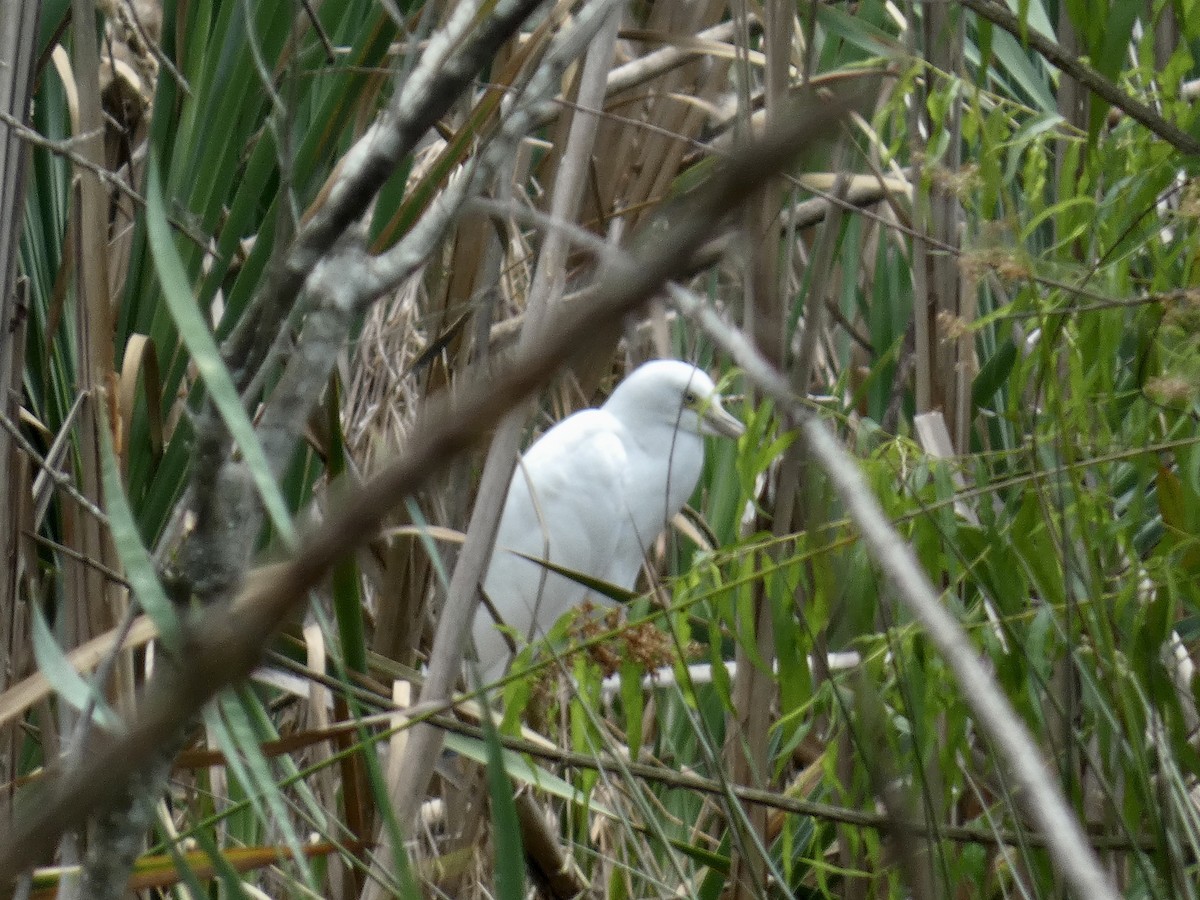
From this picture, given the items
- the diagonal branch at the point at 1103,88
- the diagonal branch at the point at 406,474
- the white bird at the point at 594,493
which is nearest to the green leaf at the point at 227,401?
the diagonal branch at the point at 406,474

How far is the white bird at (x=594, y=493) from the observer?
2.10 m

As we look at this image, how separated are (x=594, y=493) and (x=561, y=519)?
9 cm

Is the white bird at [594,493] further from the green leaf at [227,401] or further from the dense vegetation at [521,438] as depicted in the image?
the green leaf at [227,401]

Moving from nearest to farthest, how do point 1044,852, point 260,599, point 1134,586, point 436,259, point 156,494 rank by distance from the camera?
point 260,599 < point 1134,586 < point 1044,852 < point 156,494 < point 436,259

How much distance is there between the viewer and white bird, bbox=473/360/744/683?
6.89ft

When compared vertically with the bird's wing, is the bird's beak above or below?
above

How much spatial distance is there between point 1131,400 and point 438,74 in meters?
0.54

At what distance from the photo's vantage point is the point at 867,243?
1440mm

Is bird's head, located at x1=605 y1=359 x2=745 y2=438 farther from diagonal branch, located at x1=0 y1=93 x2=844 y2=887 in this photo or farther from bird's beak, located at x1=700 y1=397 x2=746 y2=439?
diagonal branch, located at x1=0 y1=93 x2=844 y2=887

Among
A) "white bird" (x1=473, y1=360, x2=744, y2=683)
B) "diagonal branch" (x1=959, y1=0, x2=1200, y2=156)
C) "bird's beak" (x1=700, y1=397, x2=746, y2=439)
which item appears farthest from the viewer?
"white bird" (x1=473, y1=360, x2=744, y2=683)

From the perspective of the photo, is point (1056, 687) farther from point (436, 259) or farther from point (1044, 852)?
point (436, 259)

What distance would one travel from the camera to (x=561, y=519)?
232 cm

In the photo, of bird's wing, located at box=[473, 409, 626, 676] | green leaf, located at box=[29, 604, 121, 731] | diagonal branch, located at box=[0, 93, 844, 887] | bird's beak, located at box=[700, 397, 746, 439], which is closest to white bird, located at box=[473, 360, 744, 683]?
bird's wing, located at box=[473, 409, 626, 676]

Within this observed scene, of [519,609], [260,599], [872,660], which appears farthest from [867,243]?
[260,599]
